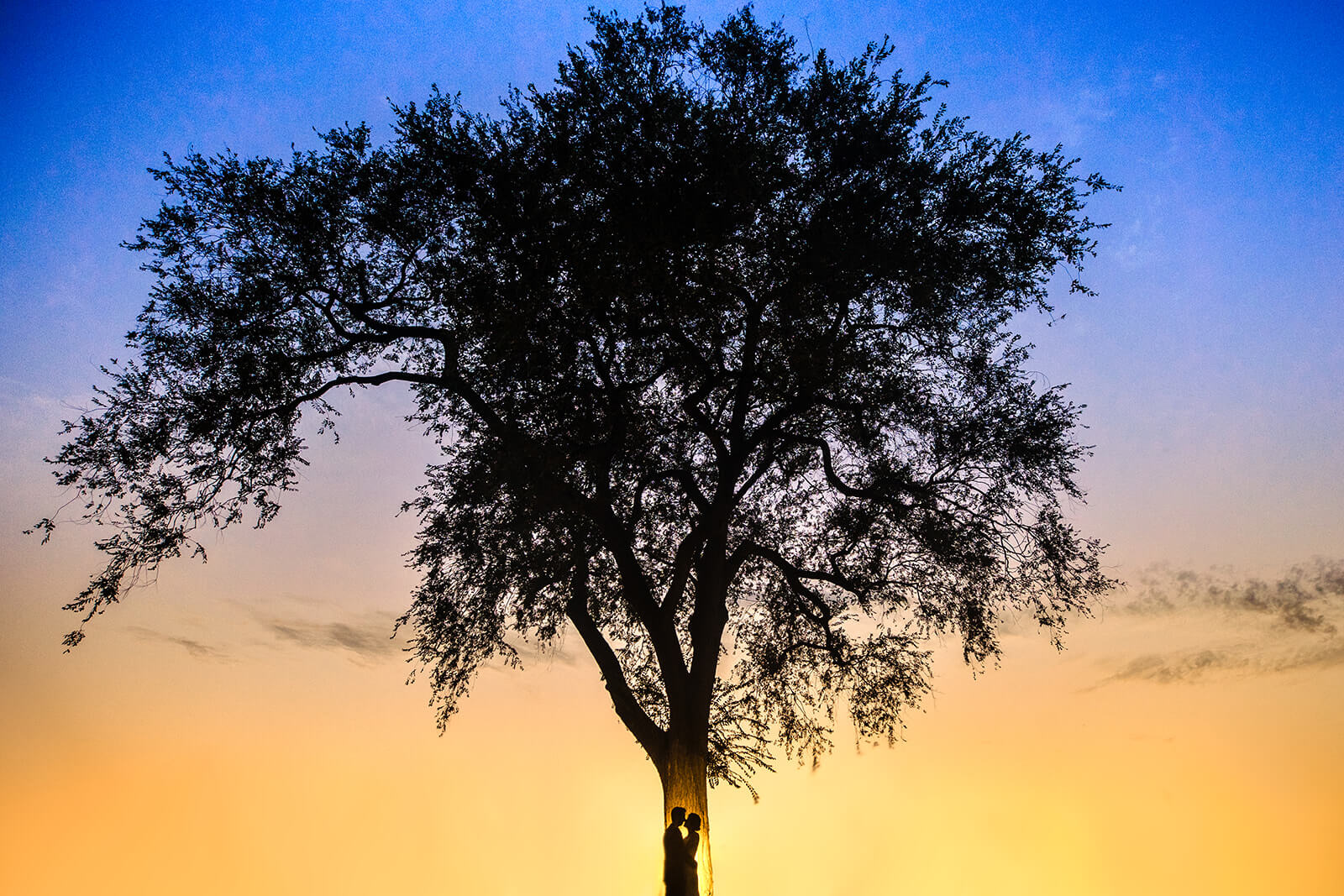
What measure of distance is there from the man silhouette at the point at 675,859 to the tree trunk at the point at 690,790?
2.38ft

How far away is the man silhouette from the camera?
38.4ft

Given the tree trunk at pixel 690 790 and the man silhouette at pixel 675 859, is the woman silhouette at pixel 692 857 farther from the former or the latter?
the tree trunk at pixel 690 790

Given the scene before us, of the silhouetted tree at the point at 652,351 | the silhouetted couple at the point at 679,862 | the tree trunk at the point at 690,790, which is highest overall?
the silhouetted tree at the point at 652,351

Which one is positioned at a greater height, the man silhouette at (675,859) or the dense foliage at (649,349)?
the dense foliage at (649,349)

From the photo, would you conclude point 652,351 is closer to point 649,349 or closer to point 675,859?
point 649,349

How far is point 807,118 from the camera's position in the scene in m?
14.8

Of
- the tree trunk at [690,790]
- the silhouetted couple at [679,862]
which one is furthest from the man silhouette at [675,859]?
the tree trunk at [690,790]

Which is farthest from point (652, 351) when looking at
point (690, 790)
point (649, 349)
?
point (690, 790)

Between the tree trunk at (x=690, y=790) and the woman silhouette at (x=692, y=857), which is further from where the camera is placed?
the tree trunk at (x=690, y=790)

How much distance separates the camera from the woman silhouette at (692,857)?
11.7 meters

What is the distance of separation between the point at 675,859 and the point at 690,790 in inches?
54.7

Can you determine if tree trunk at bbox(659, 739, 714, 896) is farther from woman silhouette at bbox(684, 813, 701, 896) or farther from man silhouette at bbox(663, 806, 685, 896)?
man silhouette at bbox(663, 806, 685, 896)

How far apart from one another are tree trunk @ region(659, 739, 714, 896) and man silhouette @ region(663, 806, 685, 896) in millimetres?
724

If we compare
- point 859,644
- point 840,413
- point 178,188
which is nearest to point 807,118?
point 840,413
